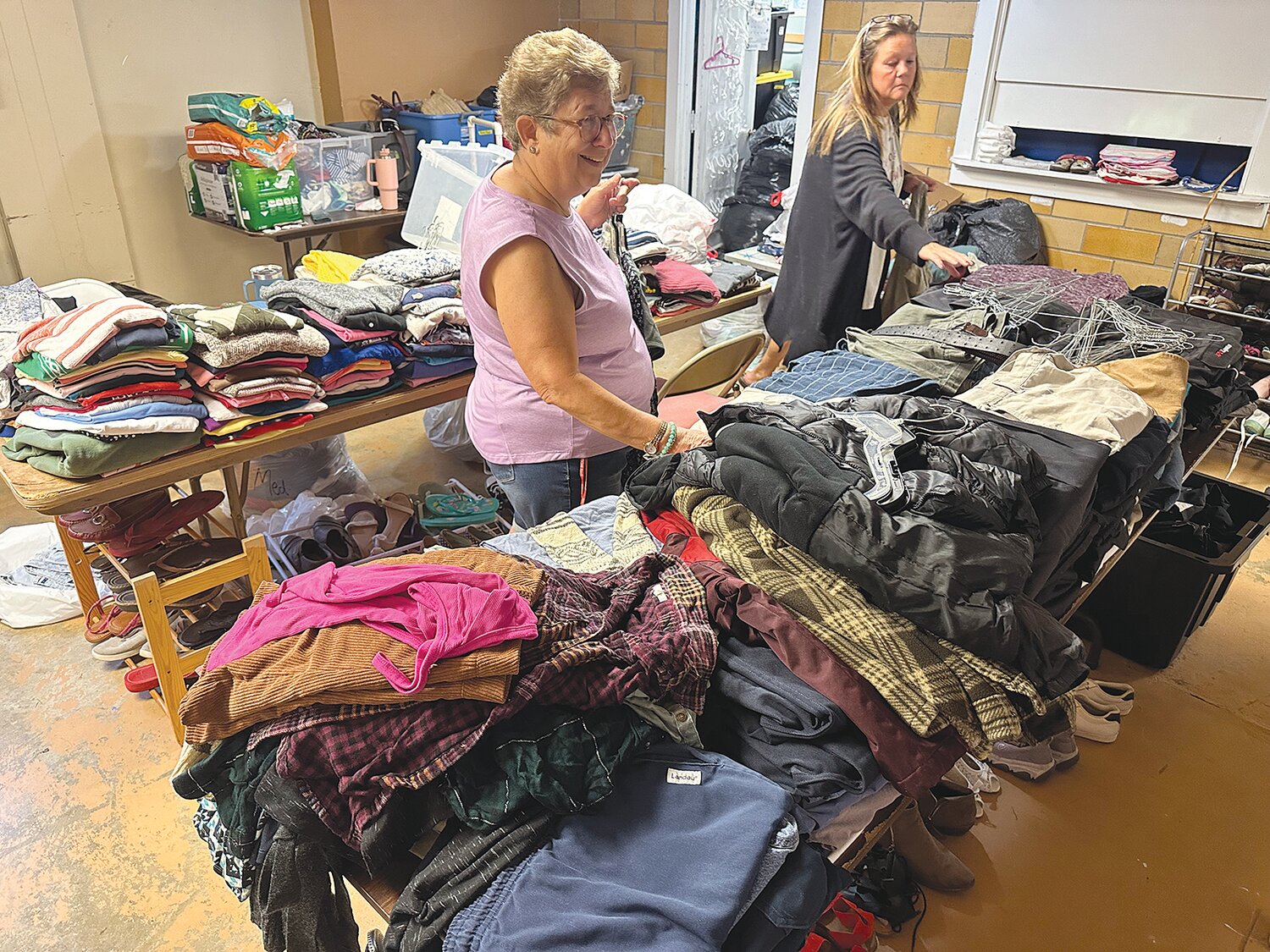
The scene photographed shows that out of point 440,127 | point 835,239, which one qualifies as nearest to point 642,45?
point 440,127

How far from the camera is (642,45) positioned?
494 centimetres

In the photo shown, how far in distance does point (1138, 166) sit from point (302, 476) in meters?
3.49

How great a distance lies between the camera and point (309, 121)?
413 centimetres

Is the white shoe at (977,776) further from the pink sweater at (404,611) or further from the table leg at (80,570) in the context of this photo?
the table leg at (80,570)

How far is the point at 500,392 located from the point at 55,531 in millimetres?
2150

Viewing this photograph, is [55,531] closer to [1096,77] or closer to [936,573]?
[936,573]

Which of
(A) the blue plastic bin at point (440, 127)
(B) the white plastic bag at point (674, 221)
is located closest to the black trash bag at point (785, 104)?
(A) the blue plastic bin at point (440, 127)

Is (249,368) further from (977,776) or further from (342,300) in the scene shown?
(977,776)

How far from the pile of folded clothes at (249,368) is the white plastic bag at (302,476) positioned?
787 millimetres

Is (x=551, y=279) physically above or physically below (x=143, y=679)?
above

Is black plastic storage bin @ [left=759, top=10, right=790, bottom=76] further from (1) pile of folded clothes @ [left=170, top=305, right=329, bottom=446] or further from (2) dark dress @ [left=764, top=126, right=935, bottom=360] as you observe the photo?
(1) pile of folded clothes @ [left=170, top=305, right=329, bottom=446]

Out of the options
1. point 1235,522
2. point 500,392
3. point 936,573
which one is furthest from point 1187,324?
point 500,392

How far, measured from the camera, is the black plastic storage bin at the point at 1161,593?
7.95 ft

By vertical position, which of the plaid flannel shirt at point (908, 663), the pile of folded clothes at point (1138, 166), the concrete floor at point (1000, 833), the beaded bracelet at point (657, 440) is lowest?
the concrete floor at point (1000, 833)
